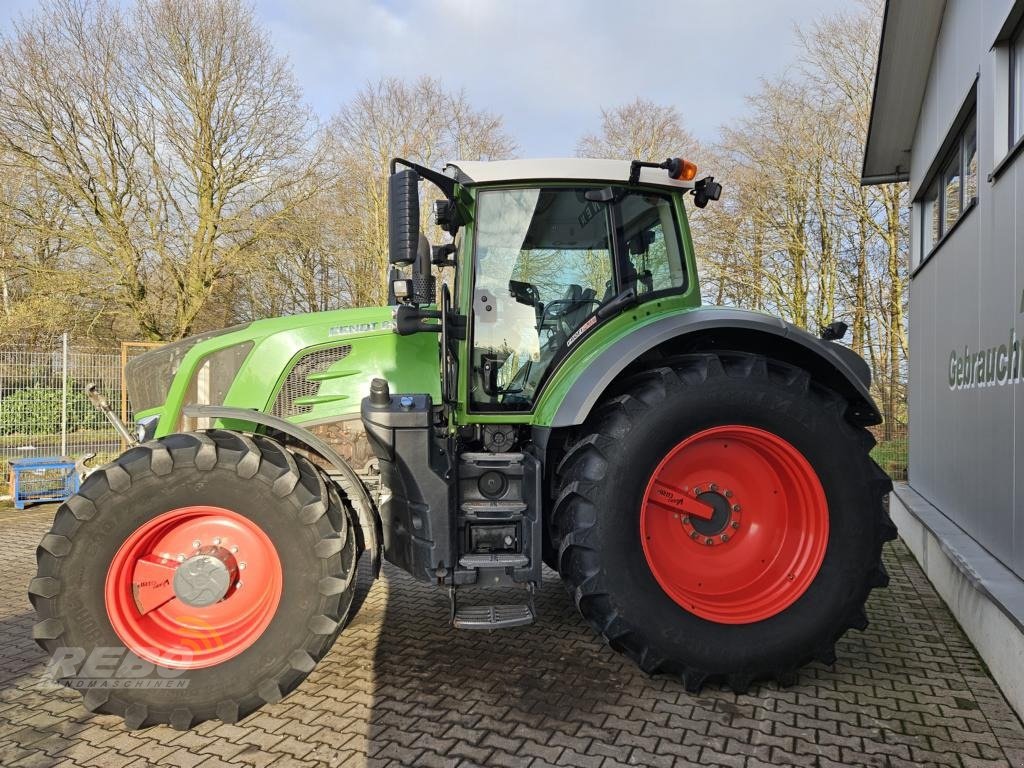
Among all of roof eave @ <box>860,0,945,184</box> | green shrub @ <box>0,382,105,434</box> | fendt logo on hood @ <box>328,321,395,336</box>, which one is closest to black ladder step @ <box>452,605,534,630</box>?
fendt logo on hood @ <box>328,321,395,336</box>

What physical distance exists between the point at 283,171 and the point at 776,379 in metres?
14.9

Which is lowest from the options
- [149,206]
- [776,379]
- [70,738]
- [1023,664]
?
[70,738]

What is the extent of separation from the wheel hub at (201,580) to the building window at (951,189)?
5.11 m

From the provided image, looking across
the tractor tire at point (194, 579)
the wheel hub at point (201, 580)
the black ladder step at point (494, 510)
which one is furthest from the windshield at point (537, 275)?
the wheel hub at point (201, 580)

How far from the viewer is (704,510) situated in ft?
10.4

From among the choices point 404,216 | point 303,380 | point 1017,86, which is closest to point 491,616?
point 303,380

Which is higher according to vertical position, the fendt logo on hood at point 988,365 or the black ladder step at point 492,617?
the fendt logo on hood at point 988,365

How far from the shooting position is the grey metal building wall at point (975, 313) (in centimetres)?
385

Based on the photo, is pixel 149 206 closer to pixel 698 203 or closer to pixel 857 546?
pixel 698 203

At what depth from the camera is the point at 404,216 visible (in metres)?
2.76

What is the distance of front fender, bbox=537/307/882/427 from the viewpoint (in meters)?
3.05

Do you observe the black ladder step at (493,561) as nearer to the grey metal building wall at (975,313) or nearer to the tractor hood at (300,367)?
the tractor hood at (300,367)

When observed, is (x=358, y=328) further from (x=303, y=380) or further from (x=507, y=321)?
(x=507, y=321)

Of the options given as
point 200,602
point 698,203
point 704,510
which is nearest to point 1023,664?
point 704,510
